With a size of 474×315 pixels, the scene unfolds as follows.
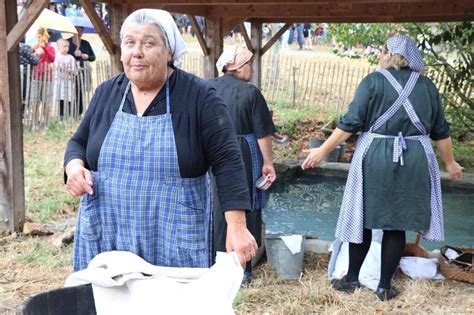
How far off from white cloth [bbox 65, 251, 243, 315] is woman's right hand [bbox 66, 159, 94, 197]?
29cm

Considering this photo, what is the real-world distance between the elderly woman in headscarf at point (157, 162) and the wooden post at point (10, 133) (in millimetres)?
3074

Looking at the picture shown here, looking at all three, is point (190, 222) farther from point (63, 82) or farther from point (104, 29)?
point (63, 82)

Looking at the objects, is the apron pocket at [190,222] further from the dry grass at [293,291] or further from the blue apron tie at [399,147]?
the blue apron tie at [399,147]

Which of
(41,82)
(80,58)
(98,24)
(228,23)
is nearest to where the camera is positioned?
(98,24)

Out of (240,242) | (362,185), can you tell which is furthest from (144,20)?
(362,185)

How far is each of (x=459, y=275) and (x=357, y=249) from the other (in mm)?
869

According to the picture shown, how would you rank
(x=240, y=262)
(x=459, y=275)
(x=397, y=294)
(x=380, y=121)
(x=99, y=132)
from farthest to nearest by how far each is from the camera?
(x=459, y=275), (x=397, y=294), (x=380, y=121), (x=99, y=132), (x=240, y=262)

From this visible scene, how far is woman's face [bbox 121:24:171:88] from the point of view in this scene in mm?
2229

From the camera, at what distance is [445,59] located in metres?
11.3

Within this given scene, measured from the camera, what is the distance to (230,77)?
4.41 m

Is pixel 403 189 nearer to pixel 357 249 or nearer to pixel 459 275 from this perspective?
pixel 357 249

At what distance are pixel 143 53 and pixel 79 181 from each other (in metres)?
0.52

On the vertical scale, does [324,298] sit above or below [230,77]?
below

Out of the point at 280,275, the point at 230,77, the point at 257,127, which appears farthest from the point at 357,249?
the point at 230,77
